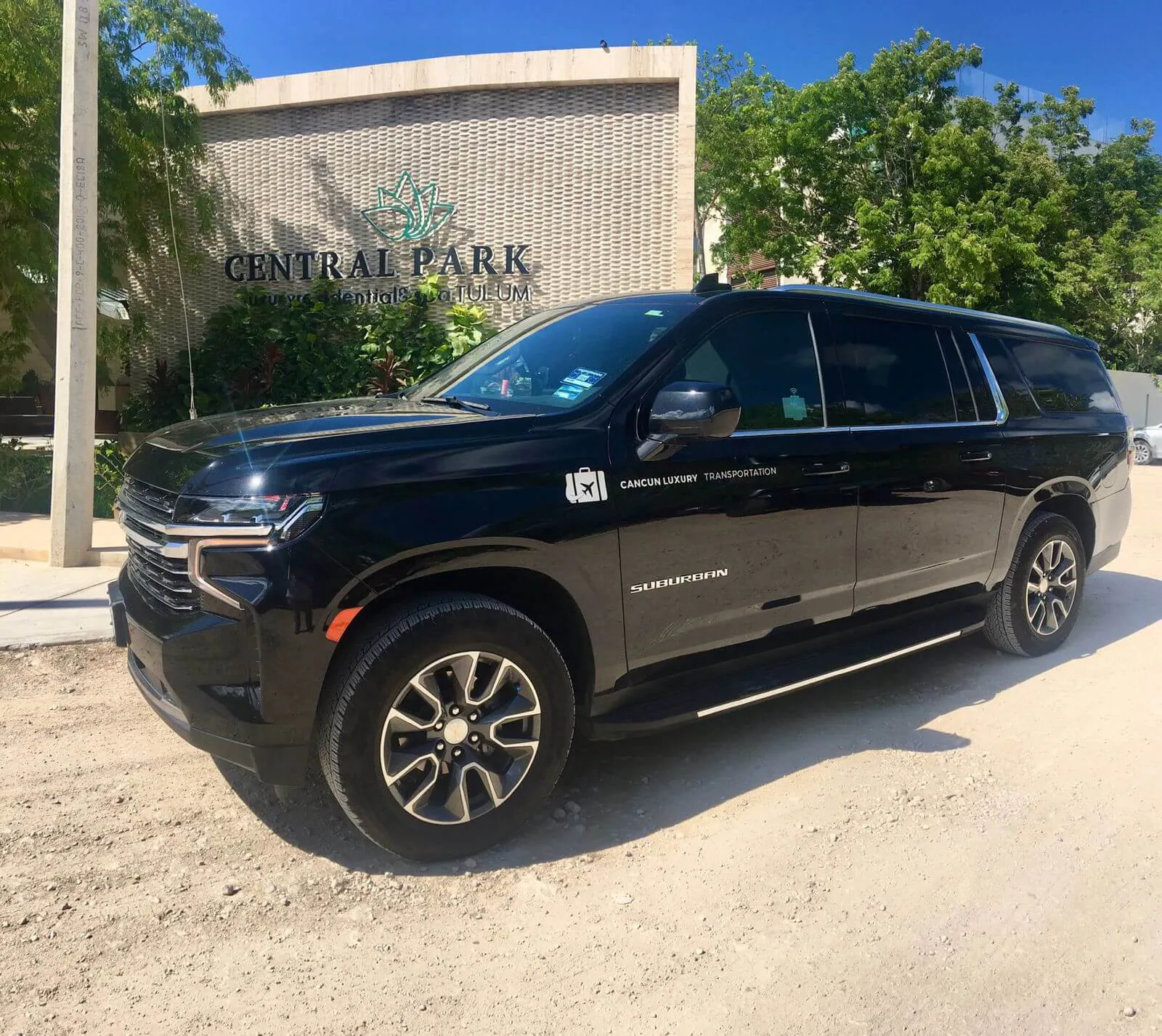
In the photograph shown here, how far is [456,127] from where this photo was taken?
38.5 feet

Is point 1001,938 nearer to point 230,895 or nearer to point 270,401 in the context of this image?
point 230,895

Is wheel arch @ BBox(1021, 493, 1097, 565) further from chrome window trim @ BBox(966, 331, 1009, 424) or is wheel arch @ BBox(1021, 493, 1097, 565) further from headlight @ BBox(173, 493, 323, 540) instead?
headlight @ BBox(173, 493, 323, 540)

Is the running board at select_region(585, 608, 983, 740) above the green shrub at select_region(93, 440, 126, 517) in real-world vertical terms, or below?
below

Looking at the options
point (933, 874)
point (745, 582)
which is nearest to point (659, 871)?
point (933, 874)

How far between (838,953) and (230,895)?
1801mm

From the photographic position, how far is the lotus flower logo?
39.2 ft

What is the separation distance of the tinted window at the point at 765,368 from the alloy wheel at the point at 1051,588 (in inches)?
82.4

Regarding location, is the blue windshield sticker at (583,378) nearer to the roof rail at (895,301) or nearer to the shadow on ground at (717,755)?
the roof rail at (895,301)

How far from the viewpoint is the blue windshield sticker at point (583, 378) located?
3.46 metres

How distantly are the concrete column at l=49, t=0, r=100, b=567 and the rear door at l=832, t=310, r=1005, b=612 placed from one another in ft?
18.1

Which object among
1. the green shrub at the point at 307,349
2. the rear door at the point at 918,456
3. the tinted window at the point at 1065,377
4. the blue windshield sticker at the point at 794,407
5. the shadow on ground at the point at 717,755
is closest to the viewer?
the shadow on ground at the point at 717,755

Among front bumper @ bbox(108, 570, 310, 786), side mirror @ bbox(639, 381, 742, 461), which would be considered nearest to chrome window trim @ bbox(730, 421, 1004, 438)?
side mirror @ bbox(639, 381, 742, 461)

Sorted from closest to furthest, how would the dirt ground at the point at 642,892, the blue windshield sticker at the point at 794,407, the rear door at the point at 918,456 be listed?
the dirt ground at the point at 642,892 → the blue windshield sticker at the point at 794,407 → the rear door at the point at 918,456

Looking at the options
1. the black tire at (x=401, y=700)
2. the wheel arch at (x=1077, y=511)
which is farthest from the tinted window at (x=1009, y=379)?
the black tire at (x=401, y=700)
